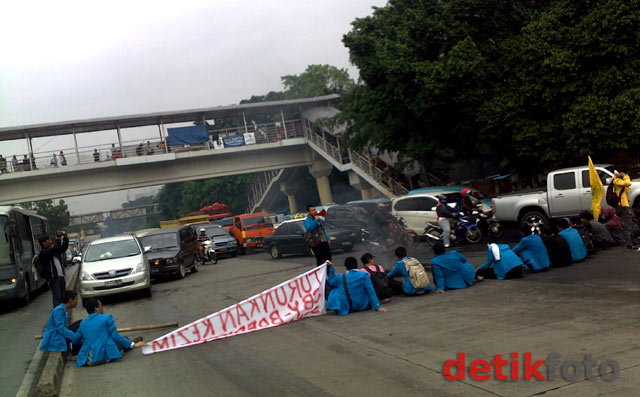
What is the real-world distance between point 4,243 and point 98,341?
1053 cm

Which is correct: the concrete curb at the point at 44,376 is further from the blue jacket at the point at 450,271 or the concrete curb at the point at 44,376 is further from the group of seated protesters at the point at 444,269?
the blue jacket at the point at 450,271

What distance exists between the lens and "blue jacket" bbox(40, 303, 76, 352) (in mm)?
7910

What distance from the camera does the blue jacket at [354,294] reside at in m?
9.23

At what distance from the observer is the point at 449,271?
10.1 metres

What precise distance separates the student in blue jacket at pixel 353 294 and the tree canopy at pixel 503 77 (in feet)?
38.7

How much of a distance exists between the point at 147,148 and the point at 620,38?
2763 centimetres

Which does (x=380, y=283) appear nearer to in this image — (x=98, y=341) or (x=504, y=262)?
(x=504, y=262)

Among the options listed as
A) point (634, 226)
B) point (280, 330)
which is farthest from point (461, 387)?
point (634, 226)

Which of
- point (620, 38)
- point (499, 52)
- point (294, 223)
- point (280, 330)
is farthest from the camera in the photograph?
point (294, 223)

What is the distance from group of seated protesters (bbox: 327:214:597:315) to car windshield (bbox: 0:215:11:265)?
11.1m

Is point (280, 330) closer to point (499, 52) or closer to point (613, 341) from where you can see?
point (613, 341)

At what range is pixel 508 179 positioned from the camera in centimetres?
2523

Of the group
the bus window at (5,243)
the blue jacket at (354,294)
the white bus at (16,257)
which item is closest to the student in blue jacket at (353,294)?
the blue jacket at (354,294)

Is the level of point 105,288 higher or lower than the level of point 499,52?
lower
